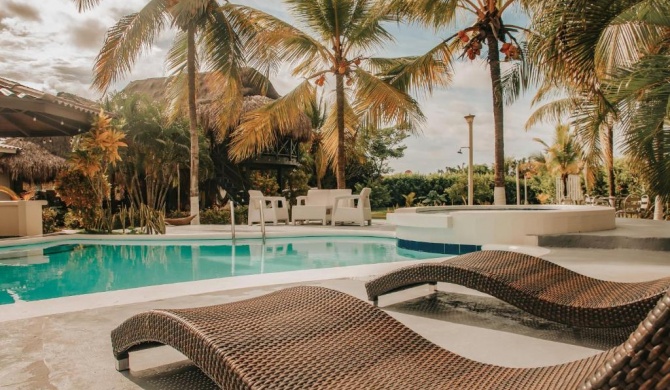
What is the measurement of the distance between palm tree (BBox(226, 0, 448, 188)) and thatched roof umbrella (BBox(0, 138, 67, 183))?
8831mm

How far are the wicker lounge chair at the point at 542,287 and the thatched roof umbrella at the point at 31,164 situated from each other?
1770 centimetres

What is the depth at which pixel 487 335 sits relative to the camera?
8.52 ft

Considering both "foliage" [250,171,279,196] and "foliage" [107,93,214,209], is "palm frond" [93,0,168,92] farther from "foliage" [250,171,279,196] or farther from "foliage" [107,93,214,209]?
"foliage" [250,171,279,196]

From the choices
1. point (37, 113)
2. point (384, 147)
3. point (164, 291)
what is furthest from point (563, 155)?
point (164, 291)

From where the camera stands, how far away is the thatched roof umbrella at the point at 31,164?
17986 millimetres

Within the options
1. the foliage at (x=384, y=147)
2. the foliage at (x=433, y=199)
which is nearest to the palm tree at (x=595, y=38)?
the foliage at (x=433, y=199)

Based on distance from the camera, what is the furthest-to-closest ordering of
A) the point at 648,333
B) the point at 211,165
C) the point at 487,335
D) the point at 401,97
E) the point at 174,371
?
1. the point at 211,165
2. the point at 401,97
3. the point at 487,335
4. the point at 174,371
5. the point at 648,333

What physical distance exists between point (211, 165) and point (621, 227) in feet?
42.1

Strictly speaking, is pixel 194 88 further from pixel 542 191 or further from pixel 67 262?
pixel 542 191

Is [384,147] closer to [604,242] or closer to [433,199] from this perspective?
[433,199]

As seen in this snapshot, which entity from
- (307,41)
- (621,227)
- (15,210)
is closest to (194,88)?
(307,41)

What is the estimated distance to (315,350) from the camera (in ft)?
5.64

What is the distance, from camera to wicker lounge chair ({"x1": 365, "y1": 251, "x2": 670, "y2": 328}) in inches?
90.7

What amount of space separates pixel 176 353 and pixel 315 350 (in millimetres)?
947
